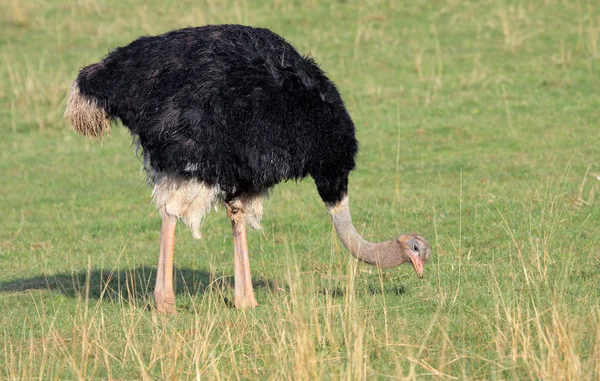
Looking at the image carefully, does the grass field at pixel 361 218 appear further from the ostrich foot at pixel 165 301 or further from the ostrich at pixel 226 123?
the ostrich at pixel 226 123

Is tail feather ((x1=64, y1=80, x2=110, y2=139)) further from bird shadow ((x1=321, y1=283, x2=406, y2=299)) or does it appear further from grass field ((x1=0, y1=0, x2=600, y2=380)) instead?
bird shadow ((x1=321, y1=283, x2=406, y2=299))

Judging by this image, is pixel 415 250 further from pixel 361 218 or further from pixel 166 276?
pixel 361 218

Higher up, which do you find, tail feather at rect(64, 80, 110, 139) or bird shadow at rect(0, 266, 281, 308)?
tail feather at rect(64, 80, 110, 139)

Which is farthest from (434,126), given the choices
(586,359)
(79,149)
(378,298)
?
(586,359)

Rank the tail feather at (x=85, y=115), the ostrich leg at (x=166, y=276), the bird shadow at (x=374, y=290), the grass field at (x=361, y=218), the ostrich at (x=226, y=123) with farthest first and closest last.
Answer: the tail feather at (x=85, y=115) → the ostrich leg at (x=166, y=276) → the bird shadow at (x=374, y=290) → the ostrich at (x=226, y=123) → the grass field at (x=361, y=218)

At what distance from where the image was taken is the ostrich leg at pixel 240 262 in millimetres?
7508

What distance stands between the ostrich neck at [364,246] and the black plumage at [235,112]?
3.7 inches

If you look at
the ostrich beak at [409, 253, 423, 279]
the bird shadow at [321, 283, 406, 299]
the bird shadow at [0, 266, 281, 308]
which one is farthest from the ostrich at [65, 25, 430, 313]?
the bird shadow at [0, 266, 281, 308]

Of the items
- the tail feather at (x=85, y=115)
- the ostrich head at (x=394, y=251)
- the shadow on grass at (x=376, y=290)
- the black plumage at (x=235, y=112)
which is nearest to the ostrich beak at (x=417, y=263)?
the ostrich head at (x=394, y=251)

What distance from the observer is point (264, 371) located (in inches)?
221

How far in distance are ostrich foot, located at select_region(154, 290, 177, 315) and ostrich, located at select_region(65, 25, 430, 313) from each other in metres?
0.01

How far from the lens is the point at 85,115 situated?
776 centimetres

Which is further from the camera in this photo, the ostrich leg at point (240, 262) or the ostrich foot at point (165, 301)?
the ostrich leg at point (240, 262)

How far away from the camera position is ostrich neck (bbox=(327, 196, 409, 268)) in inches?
270
